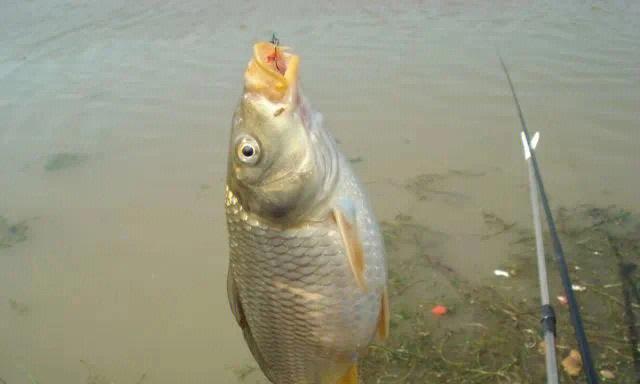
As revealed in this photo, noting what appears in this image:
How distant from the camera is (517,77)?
290 inches

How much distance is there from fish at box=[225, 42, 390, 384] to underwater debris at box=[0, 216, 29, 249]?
4.25 meters

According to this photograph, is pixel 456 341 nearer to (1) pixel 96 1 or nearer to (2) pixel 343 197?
(2) pixel 343 197

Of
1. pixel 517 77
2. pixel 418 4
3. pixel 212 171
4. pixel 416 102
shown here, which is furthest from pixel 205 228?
pixel 418 4

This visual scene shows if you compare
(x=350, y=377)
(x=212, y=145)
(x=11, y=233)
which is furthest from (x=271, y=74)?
(x=212, y=145)

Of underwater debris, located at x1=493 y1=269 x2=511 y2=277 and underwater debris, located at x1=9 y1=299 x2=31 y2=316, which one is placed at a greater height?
underwater debris, located at x1=493 y1=269 x2=511 y2=277

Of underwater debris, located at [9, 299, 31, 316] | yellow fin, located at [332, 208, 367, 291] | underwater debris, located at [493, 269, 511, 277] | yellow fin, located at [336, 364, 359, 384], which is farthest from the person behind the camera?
underwater debris, located at [9, 299, 31, 316]

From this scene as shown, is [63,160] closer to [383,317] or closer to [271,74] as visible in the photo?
[383,317]

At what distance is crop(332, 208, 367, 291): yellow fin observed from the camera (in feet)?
4.92

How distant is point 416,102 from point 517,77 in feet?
4.65

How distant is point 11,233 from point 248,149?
470 centimetres

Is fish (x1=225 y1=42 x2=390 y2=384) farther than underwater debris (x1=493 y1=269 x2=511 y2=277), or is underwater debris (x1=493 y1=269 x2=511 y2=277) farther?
underwater debris (x1=493 y1=269 x2=511 y2=277)

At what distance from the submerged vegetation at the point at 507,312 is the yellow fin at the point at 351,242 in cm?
206

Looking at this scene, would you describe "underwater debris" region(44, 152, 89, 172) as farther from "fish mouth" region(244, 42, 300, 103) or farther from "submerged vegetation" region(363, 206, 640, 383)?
"fish mouth" region(244, 42, 300, 103)

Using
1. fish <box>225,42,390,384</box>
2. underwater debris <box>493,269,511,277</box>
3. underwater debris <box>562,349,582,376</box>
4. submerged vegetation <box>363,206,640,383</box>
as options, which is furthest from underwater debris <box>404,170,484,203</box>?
fish <box>225,42,390,384</box>
